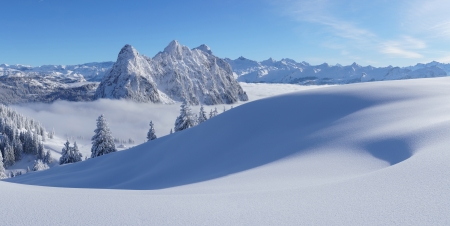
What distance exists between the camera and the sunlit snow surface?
418 cm

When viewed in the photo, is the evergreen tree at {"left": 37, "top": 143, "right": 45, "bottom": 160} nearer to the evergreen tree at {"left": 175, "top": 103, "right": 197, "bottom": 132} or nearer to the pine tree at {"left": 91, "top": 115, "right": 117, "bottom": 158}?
the pine tree at {"left": 91, "top": 115, "right": 117, "bottom": 158}

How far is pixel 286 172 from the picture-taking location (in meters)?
8.29

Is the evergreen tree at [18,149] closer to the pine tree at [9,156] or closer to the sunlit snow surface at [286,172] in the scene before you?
the pine tree at [9,156]

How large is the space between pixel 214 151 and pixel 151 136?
31867 millimetres

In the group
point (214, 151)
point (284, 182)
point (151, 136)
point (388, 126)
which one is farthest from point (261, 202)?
point (151, 136)

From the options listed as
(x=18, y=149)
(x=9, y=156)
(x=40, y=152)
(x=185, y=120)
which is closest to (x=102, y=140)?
(x=185, y=120)

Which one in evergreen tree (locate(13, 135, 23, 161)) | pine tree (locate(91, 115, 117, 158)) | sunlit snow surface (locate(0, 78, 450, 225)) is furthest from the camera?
evergreen tree (locate(13, 135, 23, 161))

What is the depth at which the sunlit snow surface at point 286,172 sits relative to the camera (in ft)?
13.7

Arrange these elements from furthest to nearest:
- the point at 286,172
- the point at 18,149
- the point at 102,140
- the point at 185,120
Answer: the point at 18,149 → the point at 185,120 → the point at 102,140 → the point at 286,172


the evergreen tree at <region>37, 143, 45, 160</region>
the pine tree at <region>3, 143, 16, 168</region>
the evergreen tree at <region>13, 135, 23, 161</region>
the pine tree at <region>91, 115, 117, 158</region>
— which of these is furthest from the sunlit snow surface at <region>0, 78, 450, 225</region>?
the evergreen tree at <region>13, 135, 23, 161</region>

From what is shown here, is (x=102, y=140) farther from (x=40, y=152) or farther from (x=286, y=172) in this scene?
(x=40, y=152)

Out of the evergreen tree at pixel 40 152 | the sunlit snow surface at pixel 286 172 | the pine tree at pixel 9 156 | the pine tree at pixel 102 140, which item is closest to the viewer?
the sunlit snow surface at pixel 286 172

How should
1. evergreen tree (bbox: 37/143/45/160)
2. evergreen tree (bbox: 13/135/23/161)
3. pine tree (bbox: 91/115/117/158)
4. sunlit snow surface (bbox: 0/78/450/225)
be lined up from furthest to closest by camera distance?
evergreen tree (bbox: 37/143/45/160) < evergreen tree (bbox: 13/135/23/161) < pine tree (bbox: 91/115/117/158) < sunlit snow surface (bbox: 0/78/450/225)

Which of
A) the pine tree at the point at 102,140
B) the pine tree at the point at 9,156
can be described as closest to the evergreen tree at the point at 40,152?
the pine tree at the point at 9,156
